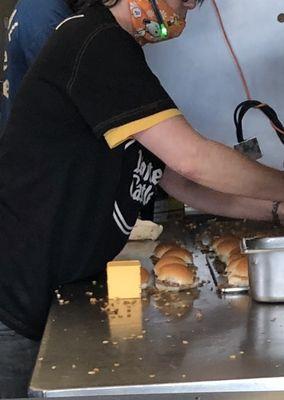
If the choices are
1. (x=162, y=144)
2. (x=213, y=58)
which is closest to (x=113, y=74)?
(x=162, y=144)

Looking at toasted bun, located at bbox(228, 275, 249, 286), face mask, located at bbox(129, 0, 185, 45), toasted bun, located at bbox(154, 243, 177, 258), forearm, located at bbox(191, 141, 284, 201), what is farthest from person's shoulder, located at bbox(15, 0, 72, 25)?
toasted bun, located at bbox(228, 275, 249, 286)

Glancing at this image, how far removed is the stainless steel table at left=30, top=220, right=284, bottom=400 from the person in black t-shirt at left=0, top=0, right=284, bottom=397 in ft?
0.32

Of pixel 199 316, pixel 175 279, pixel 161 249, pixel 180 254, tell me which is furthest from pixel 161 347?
pixel 161 249

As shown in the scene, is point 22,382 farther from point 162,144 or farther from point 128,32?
point 128,32

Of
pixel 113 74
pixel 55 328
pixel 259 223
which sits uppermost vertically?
pixel 113 74

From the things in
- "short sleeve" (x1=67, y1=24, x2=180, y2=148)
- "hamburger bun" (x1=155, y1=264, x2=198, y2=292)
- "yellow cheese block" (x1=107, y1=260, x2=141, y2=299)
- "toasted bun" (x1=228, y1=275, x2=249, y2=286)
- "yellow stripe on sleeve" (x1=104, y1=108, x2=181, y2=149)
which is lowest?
"toasted bun" (x1=228, y1=275, x2=249, y2=286)

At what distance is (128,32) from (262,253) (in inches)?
19.7

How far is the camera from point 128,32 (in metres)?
1.55

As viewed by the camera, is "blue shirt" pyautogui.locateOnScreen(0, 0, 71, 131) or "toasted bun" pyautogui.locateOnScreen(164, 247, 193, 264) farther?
"blue shirt" pyautogui.locateOnScreen(0, 0, 71, 131)

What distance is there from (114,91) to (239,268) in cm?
46

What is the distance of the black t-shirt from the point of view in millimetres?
1422

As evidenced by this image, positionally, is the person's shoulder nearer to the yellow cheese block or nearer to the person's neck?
the person's neck

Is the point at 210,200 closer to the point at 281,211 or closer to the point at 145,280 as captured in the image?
the point at 281,211

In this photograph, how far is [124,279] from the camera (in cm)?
152
